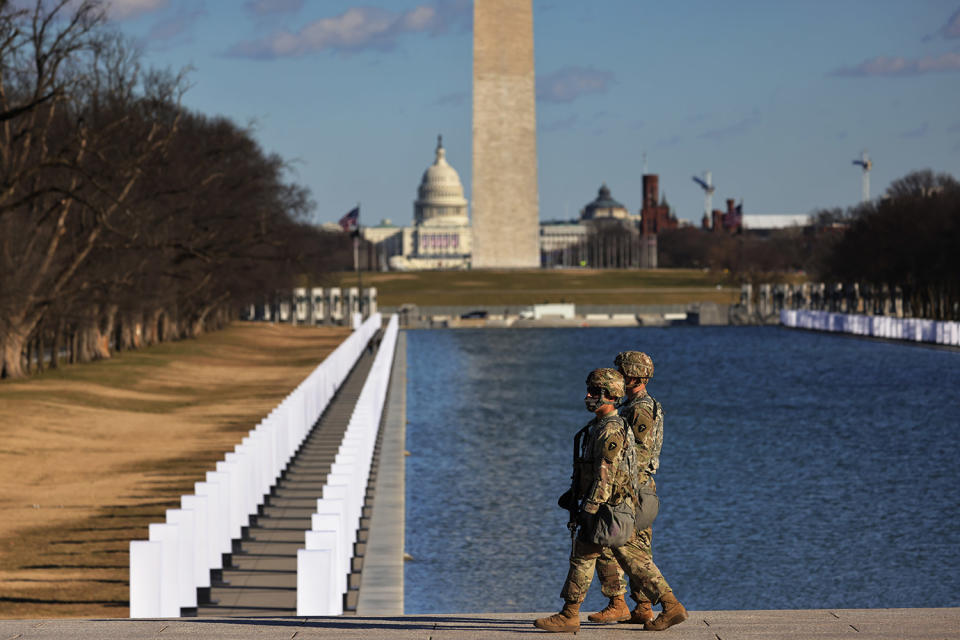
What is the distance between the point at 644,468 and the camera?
1064cm

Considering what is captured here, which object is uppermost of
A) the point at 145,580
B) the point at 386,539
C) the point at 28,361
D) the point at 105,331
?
the point at 105,331

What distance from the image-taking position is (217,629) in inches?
444

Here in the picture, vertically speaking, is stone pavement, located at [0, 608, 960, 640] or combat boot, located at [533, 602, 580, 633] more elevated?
combat boot, located at [533, 602, 580, 633]

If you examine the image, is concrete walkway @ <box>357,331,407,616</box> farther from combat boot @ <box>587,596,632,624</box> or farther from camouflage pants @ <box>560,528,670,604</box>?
camouflage pants @ <box>560,528,670,604</box>

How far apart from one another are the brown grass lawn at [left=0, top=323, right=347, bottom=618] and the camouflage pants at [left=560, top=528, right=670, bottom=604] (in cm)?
699

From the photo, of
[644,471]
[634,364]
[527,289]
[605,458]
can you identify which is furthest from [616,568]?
[527,289]

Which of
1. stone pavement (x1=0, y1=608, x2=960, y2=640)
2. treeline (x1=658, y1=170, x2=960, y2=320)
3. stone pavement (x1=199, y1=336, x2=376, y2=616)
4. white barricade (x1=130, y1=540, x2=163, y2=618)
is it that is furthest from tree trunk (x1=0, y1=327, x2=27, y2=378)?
treeline (x1=658, y1=170, x2=960, y2=320)

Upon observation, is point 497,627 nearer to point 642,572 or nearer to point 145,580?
point 642,572

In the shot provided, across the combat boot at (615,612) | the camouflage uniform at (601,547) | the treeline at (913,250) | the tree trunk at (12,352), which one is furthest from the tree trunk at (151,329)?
the camouflage uniform at (601,547)

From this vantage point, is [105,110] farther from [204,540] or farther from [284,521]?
[204,540]

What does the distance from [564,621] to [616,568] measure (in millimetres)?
537

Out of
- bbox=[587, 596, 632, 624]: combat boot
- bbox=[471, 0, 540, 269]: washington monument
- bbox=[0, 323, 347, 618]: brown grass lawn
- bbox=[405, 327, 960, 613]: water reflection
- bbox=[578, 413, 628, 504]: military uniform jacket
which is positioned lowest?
bbox=[405, 327, 960, 613]: water reflection

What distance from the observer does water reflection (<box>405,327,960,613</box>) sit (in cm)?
2078

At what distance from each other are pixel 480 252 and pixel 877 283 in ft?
154
